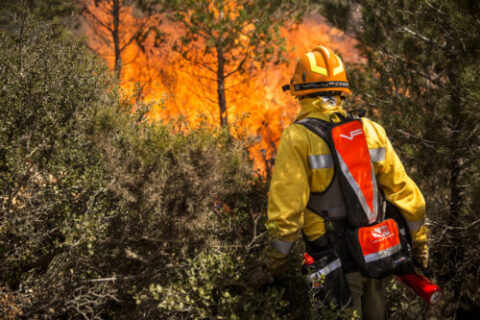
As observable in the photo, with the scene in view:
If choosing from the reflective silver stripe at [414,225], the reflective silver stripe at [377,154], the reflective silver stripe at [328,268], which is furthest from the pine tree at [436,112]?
the reflective silver stripe at [328,268]

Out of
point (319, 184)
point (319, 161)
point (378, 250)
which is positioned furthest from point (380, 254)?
point (319, 161)

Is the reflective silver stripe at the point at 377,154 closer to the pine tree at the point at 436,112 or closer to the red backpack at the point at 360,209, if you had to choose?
the red backpack at the point at 360,209

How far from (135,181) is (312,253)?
5.23 ft

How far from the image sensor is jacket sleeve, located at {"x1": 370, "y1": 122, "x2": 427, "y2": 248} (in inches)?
97.6

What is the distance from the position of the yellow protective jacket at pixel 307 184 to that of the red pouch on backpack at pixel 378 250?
23 centimetres

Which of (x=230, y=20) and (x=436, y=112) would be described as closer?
(x=436, y=112)

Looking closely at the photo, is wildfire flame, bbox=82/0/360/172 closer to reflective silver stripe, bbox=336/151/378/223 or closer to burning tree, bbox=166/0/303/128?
burning tree, bbox=166/0/303/128

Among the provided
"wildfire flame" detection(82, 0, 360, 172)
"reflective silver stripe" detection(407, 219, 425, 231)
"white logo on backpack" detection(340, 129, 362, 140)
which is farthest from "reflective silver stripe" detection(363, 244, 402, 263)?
"wildfire flame" detection(82, 0, 360, 172)

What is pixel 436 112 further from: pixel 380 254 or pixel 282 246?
pixel 282 246

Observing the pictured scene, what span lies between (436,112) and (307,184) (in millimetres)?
2764

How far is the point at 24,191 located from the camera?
99.4 inches

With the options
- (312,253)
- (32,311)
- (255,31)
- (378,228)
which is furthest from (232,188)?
(255,31)

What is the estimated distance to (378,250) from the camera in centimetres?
226

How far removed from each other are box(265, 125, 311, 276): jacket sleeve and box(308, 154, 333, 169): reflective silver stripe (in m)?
0.04
